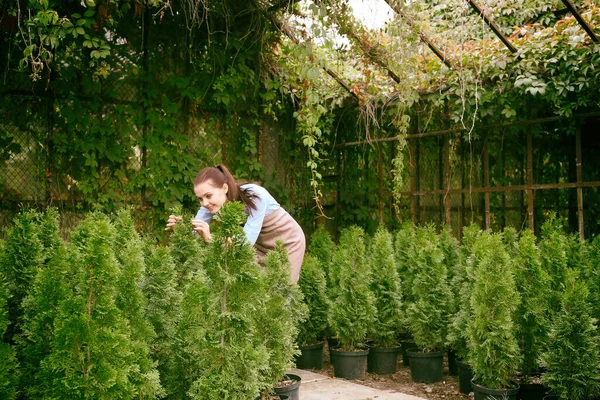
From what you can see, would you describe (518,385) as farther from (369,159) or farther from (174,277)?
(369,159)

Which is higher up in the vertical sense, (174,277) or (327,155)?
(327,155)

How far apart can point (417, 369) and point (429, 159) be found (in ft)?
16.4

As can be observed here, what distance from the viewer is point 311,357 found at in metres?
5.97

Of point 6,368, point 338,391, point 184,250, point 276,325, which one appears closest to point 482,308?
point 338,391

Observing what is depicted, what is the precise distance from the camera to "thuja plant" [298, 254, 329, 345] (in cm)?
607

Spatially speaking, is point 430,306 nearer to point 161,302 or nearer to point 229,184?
point 229,184

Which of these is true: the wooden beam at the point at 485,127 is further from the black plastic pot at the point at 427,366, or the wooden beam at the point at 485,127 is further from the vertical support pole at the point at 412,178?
the black plastic pot at the point at 427,366

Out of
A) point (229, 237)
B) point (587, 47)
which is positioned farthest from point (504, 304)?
point (587, 47)

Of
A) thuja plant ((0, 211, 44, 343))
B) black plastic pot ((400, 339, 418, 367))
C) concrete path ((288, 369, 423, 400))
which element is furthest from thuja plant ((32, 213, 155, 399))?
black plastic pot ((400, 339, 418, 367))

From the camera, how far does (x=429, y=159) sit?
9789 millimetres

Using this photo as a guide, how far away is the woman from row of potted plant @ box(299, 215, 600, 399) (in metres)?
0.88

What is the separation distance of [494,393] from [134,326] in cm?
272

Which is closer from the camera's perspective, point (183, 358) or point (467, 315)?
point (183, 358)

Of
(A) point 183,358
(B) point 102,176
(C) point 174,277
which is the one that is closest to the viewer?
(A) point 183,358
